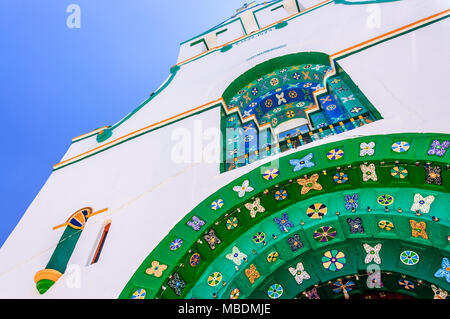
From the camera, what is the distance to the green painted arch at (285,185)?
8.26 feet

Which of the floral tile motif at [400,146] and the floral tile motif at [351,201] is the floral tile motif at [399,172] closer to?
the floral tile motif at [400,146]

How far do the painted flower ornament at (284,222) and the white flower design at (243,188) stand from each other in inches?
14.2

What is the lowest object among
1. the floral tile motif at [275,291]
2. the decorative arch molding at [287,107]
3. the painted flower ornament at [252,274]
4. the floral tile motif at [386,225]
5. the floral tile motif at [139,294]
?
the floral tile motif at [275,291]

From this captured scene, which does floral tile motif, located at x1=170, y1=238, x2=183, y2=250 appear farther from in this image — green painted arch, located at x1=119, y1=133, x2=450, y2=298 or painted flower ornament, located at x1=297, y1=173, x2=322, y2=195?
painted flower ornament, located at x1=297, y1=173, x2=322, y2=195

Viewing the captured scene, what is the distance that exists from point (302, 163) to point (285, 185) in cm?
26

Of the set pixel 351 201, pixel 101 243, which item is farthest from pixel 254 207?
pixel 101 243

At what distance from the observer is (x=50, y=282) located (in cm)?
293

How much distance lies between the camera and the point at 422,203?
2434 millimetres

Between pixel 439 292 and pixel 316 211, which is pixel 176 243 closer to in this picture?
pixel 316 211

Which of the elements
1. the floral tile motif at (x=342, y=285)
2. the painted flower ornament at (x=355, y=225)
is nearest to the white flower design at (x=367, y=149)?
the painted flower ornament at (x=355, y=225)

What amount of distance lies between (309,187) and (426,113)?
1176 mm

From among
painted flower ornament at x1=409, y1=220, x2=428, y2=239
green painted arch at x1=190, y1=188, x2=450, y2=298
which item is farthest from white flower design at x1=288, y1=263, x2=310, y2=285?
painted flower ornament at x1=409, y1=220, x2=428, y2=239

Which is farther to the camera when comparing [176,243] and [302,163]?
[302,163]
